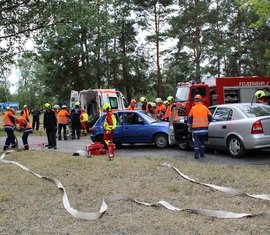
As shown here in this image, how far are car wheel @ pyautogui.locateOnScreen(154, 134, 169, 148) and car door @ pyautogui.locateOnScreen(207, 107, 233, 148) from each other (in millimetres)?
2626

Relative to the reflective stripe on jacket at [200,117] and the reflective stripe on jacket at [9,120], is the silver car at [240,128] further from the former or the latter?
the reflective stripe on jacket at [9,120]

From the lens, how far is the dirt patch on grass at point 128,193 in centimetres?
544

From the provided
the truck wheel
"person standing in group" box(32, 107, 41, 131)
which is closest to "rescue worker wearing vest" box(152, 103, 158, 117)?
the truck wheel

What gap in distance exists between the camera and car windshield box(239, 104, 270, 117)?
11422 mm

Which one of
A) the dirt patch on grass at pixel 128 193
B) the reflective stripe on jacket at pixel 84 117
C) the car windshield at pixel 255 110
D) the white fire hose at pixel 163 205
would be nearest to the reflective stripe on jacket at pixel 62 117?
the reflective stripe on jacket at pixel 84 117

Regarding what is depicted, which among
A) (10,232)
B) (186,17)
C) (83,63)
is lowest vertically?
(10,232)

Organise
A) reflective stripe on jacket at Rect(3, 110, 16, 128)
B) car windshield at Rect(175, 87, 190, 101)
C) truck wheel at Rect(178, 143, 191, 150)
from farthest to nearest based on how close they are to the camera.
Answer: car windshield at Rect(175, 87, 190, 101), reflective stripe on jacket at Rect(3, 110, 16, 128), truck wheel at Rect(178, 143, 191, 150)

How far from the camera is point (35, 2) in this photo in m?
18.1

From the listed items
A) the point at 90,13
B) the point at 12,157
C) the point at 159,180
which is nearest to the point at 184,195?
the point at 159,180

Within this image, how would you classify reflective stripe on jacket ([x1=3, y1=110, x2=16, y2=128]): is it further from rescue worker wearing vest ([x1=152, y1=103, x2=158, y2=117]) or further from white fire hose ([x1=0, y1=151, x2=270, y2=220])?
white fire hose ([x1=0, y1=151, x2=270, y2=220])

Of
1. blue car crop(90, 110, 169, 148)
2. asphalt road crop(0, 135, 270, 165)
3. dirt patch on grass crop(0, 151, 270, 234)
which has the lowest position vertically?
dirt patch on grass crop(0, 151, 270, 234)

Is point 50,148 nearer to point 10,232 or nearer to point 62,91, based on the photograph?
point 10,232

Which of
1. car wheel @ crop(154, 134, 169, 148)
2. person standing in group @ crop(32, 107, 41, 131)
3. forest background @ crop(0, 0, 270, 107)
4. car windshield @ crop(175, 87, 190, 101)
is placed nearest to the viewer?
car wheel @ crop(154, 134, 169, 148)

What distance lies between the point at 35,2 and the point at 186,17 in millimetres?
23673
